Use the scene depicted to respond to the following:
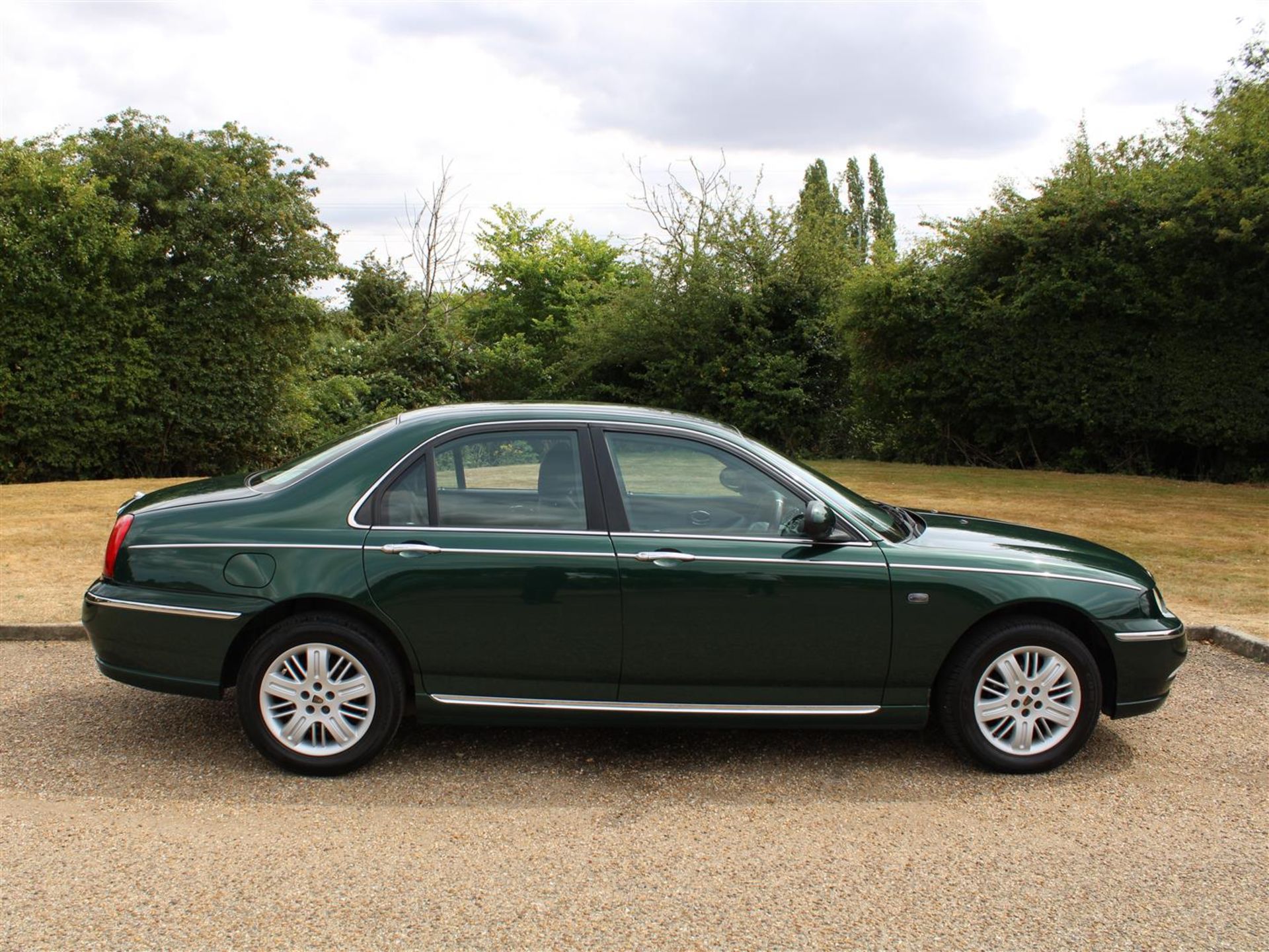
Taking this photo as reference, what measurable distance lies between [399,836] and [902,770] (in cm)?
221

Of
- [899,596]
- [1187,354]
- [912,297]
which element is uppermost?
[912,297]

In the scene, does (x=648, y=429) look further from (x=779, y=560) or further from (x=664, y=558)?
(x=779, y=560)

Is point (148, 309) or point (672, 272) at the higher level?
point (672, 272)

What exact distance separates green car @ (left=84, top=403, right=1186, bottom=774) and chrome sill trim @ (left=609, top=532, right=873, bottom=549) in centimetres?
1

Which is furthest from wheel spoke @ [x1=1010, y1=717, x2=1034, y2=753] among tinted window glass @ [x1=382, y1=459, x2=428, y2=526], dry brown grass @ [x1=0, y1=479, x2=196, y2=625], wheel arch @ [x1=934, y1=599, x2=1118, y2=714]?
dry brown grass @ [x1=0, y1=479, x2=196, y2=625]

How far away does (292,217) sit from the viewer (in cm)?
1938

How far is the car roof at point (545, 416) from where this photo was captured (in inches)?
186

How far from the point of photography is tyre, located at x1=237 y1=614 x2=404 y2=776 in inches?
172

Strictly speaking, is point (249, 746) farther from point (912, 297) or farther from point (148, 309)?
point (912, 297)

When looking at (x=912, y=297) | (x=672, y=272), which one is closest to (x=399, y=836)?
(x=912, y=297)

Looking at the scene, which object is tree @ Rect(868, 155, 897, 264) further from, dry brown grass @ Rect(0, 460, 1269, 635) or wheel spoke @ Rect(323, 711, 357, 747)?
wheel spoke @ Rect(323, 711, 357, 747)

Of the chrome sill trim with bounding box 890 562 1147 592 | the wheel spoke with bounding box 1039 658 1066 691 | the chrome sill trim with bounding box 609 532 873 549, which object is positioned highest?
the chrome sill trim with bounding box 609 532 873 549

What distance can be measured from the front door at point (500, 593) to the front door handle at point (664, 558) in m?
0.13

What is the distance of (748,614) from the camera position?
14.5 feet
